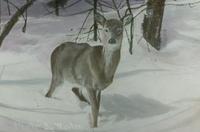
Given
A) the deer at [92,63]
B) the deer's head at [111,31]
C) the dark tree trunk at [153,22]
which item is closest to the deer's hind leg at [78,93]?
the deer at [92,63]

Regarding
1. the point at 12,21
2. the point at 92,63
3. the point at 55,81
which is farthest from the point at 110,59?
the point at 12,21

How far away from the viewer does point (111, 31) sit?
4.65 feet

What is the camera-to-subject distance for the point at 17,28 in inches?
61.7

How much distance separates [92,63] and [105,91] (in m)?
0.10

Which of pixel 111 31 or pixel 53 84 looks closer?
pixel 111 31

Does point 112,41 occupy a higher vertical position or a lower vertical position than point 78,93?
higher

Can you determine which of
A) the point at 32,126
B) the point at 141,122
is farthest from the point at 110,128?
the point at 32,126

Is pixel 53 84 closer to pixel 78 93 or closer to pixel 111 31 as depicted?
pixel 78 93

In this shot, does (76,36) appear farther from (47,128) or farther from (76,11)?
(47,128)

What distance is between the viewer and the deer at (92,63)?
143 cm

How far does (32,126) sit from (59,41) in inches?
10.1

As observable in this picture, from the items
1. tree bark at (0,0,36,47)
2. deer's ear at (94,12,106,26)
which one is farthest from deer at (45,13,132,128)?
tree bark at (0,0,36,47)

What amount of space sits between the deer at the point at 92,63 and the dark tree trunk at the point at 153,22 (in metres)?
0.16

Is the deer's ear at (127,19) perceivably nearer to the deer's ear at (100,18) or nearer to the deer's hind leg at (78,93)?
the deer's ear at (100,18)
